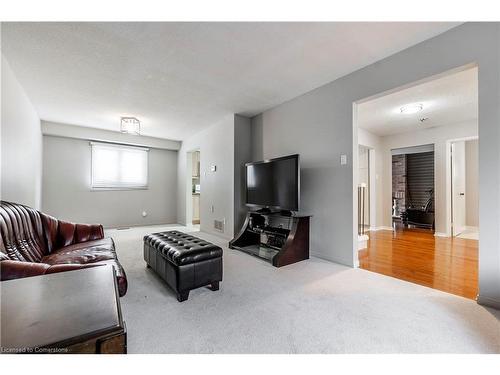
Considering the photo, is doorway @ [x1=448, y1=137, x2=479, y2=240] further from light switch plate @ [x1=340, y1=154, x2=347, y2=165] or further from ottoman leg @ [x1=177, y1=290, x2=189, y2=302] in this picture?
ottoman leg @ [x1=177, y1=290, x2=189, y2=302]

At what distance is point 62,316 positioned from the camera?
27.5 inches

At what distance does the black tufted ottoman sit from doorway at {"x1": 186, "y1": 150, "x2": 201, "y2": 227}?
3.67 metres

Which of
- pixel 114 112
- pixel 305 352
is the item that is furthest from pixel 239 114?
pixel 305 352

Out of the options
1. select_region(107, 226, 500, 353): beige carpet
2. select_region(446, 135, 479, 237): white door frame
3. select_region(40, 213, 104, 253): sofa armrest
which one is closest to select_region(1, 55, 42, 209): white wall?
select_region(40, 213, 104, 253): sofa armrest

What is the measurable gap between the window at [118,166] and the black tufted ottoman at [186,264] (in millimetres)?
4150

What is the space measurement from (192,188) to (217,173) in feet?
6.64

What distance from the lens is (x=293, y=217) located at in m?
3.16

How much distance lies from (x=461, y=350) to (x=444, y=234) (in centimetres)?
447

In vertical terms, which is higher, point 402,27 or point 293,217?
point 402,27

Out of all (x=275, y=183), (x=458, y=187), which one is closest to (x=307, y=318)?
(x=275, y=183)

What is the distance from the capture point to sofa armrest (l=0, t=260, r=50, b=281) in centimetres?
127

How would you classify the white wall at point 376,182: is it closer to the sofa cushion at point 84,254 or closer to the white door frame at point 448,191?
the white door frame at point 448,191

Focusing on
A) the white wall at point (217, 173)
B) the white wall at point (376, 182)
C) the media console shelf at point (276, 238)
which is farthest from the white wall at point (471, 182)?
the white wall at point (217, 173)

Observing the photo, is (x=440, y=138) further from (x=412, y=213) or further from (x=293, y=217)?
(x=293, y=217)
